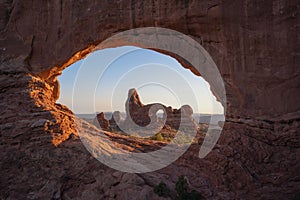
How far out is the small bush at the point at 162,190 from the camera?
5.64m

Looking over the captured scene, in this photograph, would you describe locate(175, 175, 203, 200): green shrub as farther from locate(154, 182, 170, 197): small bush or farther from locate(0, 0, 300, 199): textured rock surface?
locate(0, 0, 300, 199): textured rock surface

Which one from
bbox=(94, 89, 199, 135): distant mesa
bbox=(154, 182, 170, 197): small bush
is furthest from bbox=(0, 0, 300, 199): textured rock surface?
bbox=(94, 89, 199, 135): distant mesa

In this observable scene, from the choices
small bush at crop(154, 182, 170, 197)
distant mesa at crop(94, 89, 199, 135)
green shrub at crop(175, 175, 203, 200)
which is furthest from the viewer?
distant mesa at crop(94, 89, 199, 135)

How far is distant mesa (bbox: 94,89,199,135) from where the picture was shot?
20781 mm

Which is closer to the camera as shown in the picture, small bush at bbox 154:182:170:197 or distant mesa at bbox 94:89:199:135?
small bush at bbox 154:182:170:197

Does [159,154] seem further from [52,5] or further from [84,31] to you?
[52,5]

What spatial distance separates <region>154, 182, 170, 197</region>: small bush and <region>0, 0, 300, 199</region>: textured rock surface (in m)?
0.37

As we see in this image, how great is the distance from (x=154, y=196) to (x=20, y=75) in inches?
228

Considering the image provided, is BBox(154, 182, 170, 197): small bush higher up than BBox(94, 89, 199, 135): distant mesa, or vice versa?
BBox(94, 89, 199, 135): distant mesa

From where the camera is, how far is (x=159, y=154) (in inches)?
332

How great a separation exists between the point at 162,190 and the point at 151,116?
16.3 m

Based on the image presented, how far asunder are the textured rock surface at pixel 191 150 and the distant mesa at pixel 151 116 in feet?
38.8

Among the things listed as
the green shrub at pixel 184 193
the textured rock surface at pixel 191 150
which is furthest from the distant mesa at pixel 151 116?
the green shrub at pixel 184 193

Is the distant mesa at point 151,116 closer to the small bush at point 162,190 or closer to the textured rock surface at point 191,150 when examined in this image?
the textured rock surface at point 191,150
